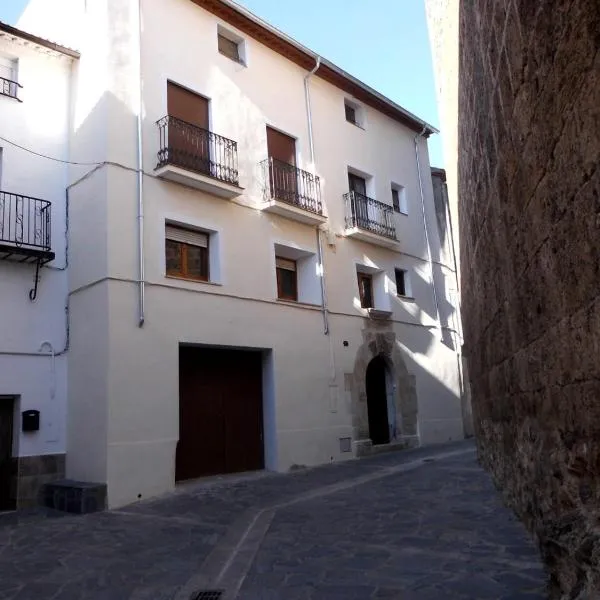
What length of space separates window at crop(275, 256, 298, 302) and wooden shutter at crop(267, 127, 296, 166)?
2.26 meters

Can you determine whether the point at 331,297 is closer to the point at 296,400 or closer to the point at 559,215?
the point at 296,400

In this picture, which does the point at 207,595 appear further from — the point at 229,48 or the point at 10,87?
the point at 229,48

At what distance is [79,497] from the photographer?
8570 mm

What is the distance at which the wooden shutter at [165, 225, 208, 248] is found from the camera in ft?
35.4

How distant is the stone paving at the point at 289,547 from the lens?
4457mm

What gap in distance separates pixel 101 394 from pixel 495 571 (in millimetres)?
6597

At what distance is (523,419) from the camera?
462 centimetres

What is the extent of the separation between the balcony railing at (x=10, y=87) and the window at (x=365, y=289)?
27.7 ft

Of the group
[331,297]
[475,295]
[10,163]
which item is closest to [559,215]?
[475,295]

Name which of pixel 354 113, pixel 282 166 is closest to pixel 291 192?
pixel 282 166

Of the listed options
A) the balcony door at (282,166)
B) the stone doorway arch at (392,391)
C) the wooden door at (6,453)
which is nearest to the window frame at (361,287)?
the stone doorway arch at (392,391)

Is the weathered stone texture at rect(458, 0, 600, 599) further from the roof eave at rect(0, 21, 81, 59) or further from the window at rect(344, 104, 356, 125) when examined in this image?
the window at rect(344, 104, 356, 125)

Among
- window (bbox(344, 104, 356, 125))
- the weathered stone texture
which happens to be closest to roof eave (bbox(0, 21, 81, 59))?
window (bbox(344, 104, 356, 125))

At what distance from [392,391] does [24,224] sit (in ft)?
31.0
